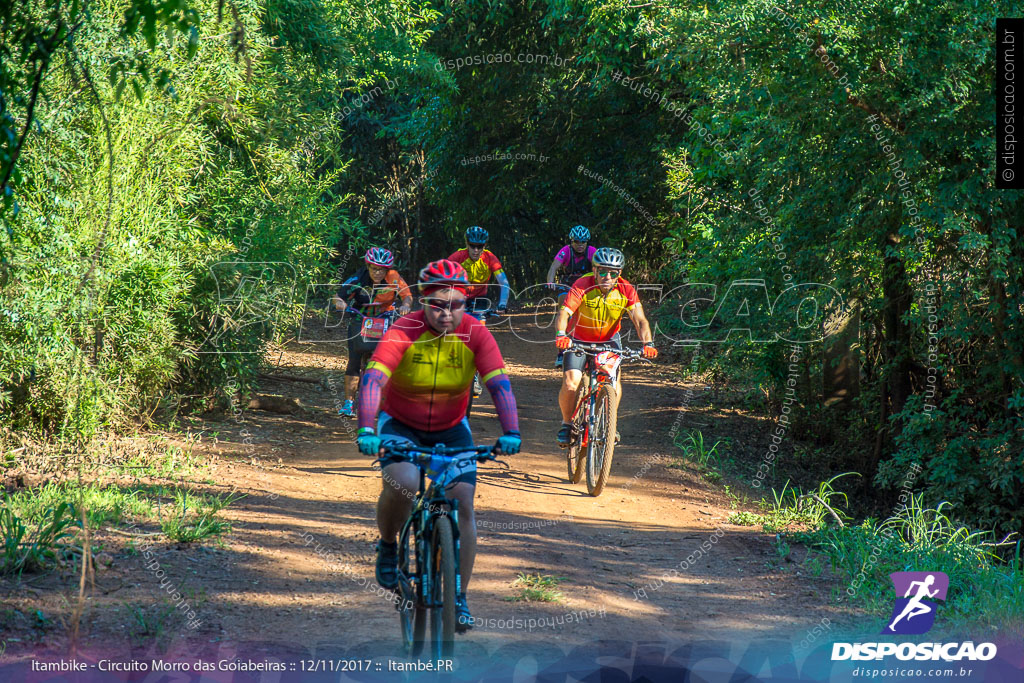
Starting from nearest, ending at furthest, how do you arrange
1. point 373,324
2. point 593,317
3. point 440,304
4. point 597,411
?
point 440,304 → point 597,411 → point 593,317 → point 373,324

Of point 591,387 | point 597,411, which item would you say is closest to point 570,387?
point 591,387

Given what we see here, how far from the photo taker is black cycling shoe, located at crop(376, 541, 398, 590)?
510 cm

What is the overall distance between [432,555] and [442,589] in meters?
0.18

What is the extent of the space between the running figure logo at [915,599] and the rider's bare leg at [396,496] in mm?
3281

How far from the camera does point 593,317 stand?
912 cm

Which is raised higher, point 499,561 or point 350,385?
point 350,385

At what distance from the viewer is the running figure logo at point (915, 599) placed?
19.8 ft

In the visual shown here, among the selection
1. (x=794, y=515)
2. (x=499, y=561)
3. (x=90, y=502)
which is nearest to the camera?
(x=499, y=561)

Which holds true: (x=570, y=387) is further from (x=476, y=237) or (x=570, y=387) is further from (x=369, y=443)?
(x=369, y=443)

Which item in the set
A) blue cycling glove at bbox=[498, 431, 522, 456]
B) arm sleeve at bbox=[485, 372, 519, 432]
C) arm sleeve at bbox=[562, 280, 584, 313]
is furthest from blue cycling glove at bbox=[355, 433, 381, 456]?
arm sleeve at bbox=[562, 280, 584, 313]

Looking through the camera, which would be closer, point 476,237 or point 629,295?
point 629,295

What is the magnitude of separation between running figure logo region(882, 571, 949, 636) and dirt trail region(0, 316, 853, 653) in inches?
15.1

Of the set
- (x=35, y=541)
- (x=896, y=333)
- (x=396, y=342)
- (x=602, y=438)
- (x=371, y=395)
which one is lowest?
(x=35, y=541)

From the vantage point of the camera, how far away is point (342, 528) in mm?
7434
